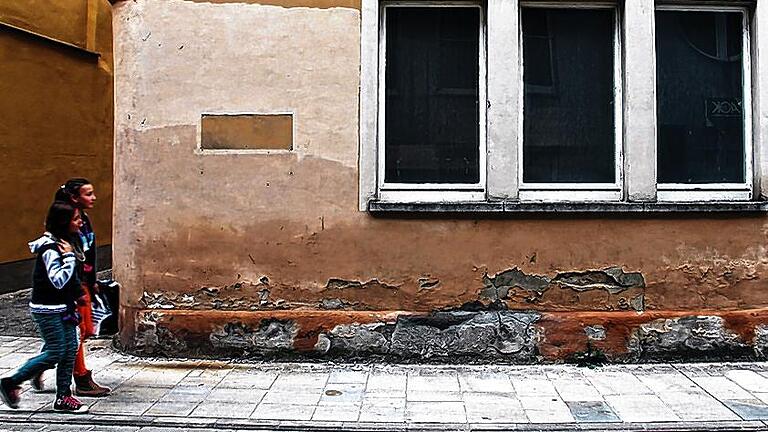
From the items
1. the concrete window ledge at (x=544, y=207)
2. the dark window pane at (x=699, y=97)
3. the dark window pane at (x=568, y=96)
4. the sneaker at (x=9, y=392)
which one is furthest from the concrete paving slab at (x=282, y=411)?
the dark window pane at (x=699, y=97)

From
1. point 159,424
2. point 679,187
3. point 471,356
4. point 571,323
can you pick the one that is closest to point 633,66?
point 679,187

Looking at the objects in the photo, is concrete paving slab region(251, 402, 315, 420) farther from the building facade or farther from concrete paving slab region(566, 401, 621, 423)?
the building facade

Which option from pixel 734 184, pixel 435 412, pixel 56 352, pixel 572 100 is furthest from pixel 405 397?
pixel 734 184

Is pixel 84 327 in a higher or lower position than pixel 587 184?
lower

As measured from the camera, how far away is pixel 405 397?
6.00 meters

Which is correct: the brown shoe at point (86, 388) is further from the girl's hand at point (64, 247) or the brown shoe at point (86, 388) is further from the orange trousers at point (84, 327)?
the girl's hand at point (64, 247)

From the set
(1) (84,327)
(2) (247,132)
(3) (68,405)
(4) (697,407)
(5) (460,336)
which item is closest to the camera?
(3) (68,405)

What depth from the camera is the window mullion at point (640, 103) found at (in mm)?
7086

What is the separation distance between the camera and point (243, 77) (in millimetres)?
7051

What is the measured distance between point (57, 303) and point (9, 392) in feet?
2.76

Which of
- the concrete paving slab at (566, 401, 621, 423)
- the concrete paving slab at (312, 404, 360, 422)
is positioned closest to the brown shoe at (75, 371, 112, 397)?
the concrete paving slab at (312, 404, 360, 422)

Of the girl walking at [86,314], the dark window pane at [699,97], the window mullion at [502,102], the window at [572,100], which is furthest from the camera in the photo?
the dark window pane at [699,97]

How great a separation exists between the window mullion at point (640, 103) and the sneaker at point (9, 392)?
215 inches

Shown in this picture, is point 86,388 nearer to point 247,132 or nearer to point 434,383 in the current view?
point 247,132
